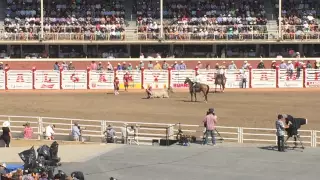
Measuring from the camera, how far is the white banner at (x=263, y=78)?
3988cm

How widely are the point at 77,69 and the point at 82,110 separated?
396 inches

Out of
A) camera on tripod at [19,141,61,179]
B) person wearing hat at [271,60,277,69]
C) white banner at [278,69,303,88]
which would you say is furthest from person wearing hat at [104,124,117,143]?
person wearing hat at [271,60,277,69]

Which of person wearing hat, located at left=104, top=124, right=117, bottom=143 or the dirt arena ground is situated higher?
the dirt arena ground

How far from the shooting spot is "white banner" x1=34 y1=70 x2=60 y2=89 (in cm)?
3941

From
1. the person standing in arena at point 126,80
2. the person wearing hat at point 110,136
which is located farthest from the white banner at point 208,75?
the person wearing hat at point 110,136

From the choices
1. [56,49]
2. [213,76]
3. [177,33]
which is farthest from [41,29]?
[213,76]

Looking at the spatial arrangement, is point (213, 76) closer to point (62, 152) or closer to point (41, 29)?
point (41, 29)

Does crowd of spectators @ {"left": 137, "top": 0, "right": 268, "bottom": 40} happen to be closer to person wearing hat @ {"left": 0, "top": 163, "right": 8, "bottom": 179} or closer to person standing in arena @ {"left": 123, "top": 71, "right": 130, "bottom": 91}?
person standing in arena @ {"left": 123, "top": 71, "right": 130, "bottom": 91}

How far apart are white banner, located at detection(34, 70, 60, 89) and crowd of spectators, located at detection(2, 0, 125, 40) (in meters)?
6.28

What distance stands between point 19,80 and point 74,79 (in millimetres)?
3096

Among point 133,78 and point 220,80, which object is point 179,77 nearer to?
point 133,78

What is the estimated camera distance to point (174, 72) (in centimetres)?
3969

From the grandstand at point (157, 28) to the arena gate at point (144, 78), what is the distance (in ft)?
18.4

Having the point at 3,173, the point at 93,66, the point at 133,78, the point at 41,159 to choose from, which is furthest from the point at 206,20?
the point at 3,173
